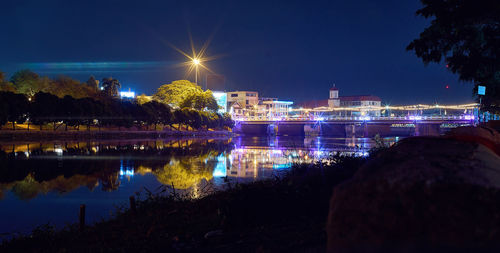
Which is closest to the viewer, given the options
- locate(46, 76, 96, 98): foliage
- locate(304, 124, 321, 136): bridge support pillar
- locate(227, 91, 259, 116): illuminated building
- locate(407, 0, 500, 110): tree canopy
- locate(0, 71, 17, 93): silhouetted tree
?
locate(407, 0, 500, 110): tree canopy

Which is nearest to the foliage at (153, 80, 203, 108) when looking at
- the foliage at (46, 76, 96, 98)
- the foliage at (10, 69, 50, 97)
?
the foliage at (46, 76, 96, 98)

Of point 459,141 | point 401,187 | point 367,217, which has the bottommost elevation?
point 367,217

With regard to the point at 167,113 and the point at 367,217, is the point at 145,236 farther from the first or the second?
the point at 167,113

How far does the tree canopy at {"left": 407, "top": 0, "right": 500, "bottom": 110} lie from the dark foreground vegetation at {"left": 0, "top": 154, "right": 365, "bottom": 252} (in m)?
4.66

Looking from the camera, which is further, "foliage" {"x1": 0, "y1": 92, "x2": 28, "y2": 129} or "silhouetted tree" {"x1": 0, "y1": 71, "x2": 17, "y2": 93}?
"silhouetted tree" {"x1": 0, "y1": 71, "x2": 17, "y2": 93}

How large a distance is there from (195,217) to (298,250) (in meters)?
4.90

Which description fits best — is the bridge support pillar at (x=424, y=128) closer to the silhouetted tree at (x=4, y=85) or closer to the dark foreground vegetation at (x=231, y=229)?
the silhouetted tree at (x=4, y=85)

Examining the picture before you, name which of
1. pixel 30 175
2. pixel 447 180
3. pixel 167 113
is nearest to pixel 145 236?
pixel 447 180

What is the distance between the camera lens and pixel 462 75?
11.5 m

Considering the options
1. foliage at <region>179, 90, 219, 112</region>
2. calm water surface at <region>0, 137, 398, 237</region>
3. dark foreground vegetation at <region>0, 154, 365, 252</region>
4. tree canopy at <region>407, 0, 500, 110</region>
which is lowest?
→ calm water surface at <region>0, 137, 398, 237</region>

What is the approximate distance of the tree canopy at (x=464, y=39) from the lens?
9.95 m

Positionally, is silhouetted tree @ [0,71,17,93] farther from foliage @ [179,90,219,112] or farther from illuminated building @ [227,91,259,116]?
illuminated building @ [227,91,259,116]

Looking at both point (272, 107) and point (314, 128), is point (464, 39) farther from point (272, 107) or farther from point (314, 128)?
point (272, 107)

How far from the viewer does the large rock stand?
2.59m
